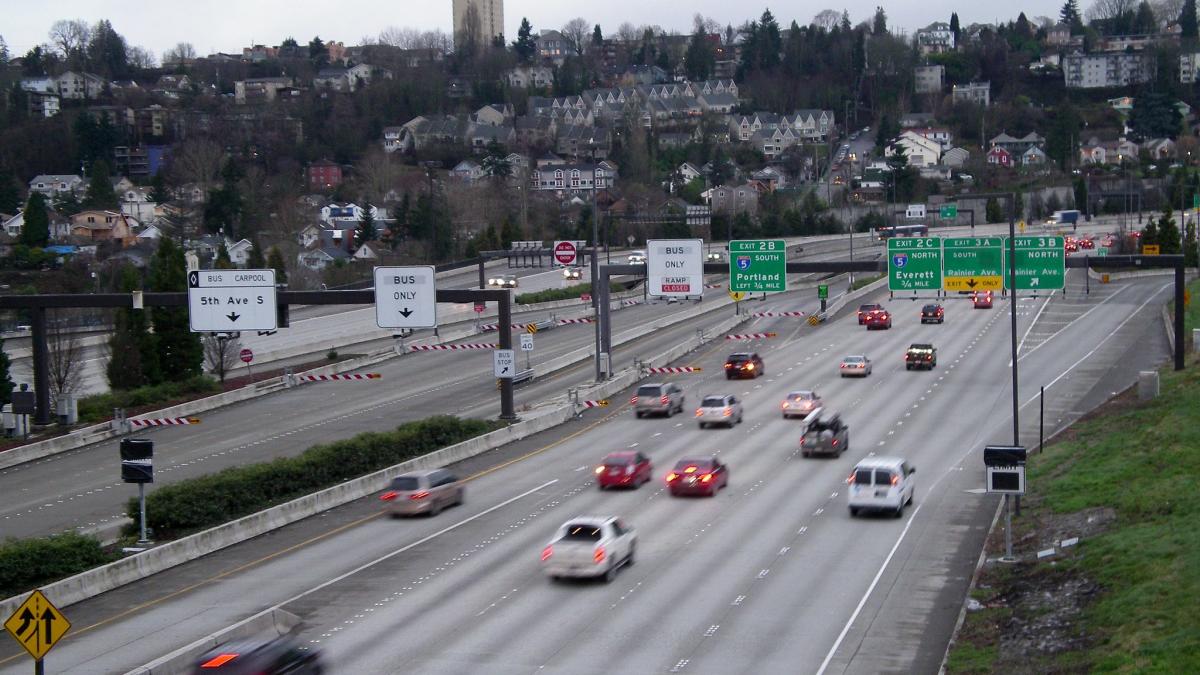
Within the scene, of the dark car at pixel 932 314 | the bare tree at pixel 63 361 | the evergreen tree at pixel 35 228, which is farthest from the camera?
the evergreen tree at pixel 35 228

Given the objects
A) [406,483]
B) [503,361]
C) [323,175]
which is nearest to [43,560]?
[406,483]

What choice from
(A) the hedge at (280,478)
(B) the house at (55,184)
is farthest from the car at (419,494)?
(B) the house at (55,184)

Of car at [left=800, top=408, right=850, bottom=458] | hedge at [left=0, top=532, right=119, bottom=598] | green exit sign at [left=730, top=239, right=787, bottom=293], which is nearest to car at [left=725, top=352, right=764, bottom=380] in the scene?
green exit sign at [left=730, top=239, right=787, bottom=293]

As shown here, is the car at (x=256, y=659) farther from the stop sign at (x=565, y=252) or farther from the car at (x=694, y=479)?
the stop sign at (x=565, y=252)

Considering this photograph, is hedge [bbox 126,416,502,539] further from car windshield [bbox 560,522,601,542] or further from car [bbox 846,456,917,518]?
car [bbox 846,456,917,518]

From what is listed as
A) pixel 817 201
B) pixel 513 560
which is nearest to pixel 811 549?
pixel 513 560

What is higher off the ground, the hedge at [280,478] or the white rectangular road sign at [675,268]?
the white rectangular road sign at [675,268]

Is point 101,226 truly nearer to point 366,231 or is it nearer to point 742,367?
point 366,231
